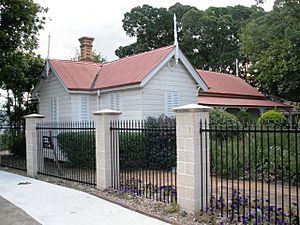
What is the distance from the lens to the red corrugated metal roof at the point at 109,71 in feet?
45.3

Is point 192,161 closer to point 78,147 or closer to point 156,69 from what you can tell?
point 78,147

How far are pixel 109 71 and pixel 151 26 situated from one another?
28.7 metres

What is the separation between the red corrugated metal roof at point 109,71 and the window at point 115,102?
0.47 meters

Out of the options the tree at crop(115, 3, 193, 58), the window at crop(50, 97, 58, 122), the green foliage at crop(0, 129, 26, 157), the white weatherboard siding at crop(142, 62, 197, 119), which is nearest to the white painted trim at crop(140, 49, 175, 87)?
the white weatherboard siding at crop(142, 62, 197, 119)

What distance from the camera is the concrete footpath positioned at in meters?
6.15

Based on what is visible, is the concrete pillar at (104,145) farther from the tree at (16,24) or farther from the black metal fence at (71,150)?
the tree at (16,24)

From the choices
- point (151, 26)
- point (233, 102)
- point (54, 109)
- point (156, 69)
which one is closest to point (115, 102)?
point (156, 69)

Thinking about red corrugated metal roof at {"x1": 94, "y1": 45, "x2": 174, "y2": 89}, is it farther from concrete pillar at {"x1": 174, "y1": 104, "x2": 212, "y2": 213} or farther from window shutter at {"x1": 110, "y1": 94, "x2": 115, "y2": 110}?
concrete pillar at {"x1": 174, "y1": 104, "x2": 212, "y2": 213}

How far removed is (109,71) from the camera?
1616 cm

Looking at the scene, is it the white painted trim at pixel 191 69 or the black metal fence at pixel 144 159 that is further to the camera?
the white painted trim at pixel 191 69

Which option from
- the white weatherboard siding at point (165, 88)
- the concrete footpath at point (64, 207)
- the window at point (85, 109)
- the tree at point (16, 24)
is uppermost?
the tree at point (16, 24)

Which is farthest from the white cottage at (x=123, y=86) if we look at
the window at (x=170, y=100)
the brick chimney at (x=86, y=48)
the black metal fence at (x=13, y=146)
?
the brick chimney at (x=86, y=48)

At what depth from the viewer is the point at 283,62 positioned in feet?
82.0

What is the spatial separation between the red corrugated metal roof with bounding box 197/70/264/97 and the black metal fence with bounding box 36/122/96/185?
12.7 metres
